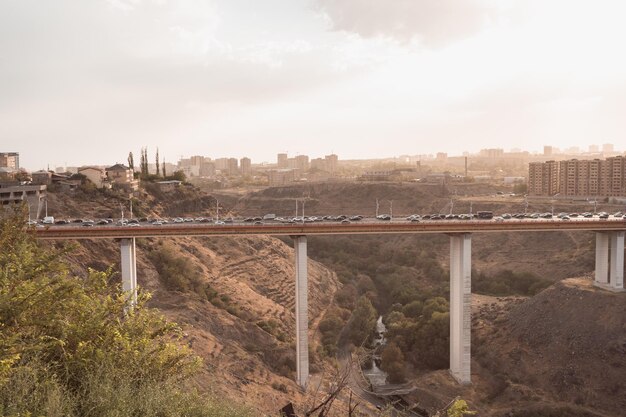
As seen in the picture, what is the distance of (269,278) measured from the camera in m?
46.4

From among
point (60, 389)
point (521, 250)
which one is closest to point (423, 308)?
point (521, 250)

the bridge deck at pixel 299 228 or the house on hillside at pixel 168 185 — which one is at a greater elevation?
the house on hillside at pixel 168 185

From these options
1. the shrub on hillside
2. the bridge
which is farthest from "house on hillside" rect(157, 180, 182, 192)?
the shrub on hillside

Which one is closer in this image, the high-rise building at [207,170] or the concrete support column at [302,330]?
the concrete support column at [302,330]

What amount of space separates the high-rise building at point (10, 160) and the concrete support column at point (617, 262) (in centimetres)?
7064

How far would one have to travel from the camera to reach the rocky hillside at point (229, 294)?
1170 inches

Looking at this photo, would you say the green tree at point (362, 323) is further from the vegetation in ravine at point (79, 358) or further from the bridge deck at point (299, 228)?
the vegetation in ravine at point (79, 358)

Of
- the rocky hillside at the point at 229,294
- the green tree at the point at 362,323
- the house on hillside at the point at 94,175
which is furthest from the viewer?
the house on hillside at the point at 94,175

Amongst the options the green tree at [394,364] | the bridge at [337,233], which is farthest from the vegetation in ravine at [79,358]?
the green tree at [394,364]

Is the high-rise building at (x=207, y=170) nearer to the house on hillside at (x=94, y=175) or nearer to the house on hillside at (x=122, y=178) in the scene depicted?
the house on hillside at (x=122, y=178)

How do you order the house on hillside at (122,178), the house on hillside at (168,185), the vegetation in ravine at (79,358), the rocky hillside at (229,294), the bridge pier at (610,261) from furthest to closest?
the house on hillside at (168,185)
the house on hillside at (122,178)
the bridge pier at (610,261)
the rocky hillside at (229,294)
the vegetation in ravine at (79,358)

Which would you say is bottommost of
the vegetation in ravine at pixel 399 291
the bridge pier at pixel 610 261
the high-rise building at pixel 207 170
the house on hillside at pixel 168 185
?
the vegetation in ravine at pixel 399 291

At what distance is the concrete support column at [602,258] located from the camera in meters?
35.1

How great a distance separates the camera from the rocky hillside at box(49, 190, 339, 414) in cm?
2972
